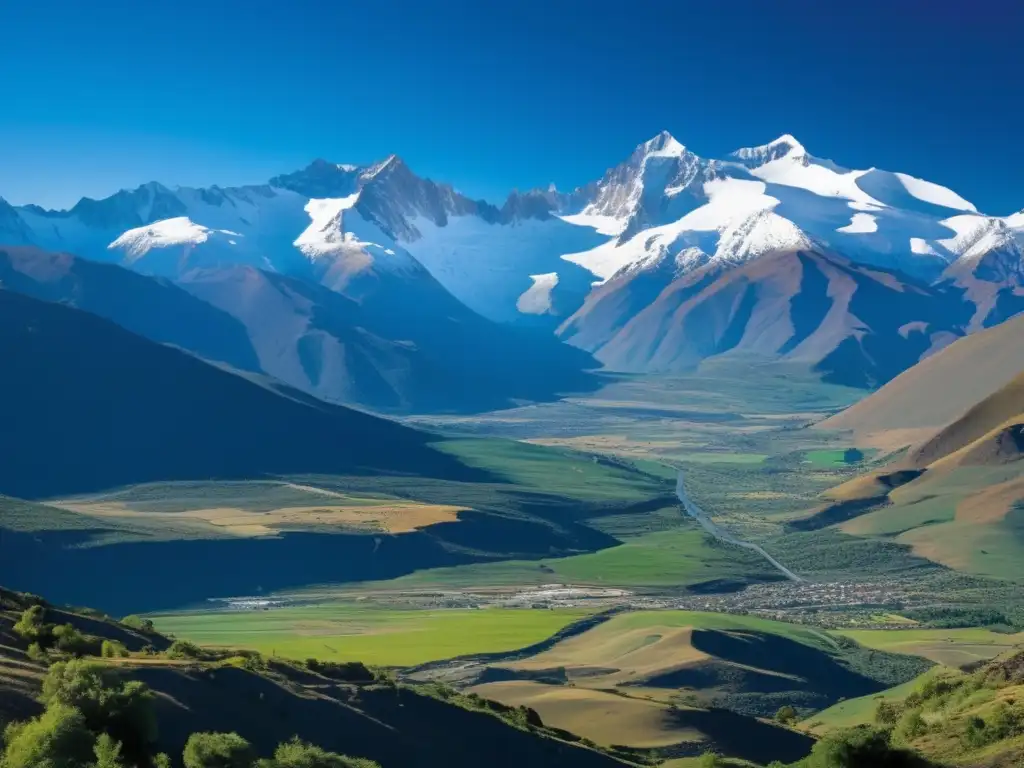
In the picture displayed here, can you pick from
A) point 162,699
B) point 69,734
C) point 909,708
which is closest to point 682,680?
point 909,708

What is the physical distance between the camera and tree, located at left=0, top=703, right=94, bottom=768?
4434cm

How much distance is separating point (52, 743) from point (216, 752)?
5.85 m

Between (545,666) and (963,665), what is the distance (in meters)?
31.1

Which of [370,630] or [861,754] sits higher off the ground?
[370,630]

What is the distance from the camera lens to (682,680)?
110562mm

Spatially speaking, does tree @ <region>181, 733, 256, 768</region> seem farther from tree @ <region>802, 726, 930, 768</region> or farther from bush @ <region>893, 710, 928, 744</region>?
bush @ <region>893, 710, 928, 744</region>

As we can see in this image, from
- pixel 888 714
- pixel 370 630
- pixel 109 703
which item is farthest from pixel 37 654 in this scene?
pixel 370 630

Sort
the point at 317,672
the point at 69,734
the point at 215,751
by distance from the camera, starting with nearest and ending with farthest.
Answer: the point at 69,734 < the point at 215,751 < the point at 317,672

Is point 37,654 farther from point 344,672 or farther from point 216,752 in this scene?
point 344,672

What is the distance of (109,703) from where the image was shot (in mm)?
49406

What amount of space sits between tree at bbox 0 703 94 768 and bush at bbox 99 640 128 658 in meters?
15.5

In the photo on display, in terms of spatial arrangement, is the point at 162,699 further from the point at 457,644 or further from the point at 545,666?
the point at 457,644

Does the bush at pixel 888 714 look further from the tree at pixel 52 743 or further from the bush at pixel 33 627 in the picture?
the tree at pixel 52 743

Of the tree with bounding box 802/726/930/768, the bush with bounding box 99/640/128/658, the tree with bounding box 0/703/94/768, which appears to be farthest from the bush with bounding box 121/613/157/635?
the tree with bounding box 802/726/930/768
